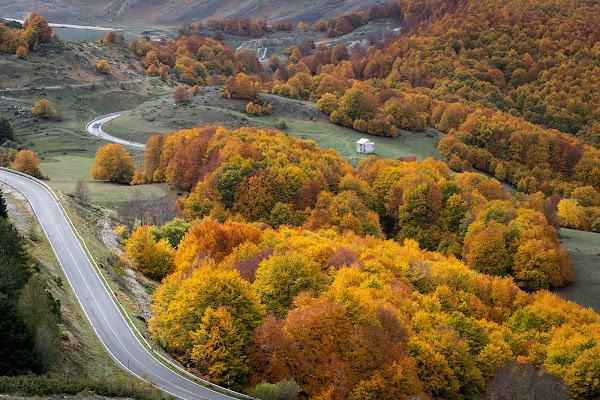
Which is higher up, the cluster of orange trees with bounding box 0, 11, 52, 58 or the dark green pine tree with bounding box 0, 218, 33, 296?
the cluster of orange trees with bounding box 0, 11, 52, 58

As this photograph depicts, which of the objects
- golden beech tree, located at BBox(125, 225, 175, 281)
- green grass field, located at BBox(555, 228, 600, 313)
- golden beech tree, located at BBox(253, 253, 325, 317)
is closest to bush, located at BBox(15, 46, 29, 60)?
golden beech tree, located at BBox(125, 225, 175, 281)

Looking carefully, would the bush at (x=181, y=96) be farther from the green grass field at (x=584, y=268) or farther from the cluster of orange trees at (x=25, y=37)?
the green grass field at (x=584, y=268)

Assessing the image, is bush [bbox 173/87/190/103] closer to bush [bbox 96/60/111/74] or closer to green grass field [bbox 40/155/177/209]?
green grass field [bbox 40/155/177/209]

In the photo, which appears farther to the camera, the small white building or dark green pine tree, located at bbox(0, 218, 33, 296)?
the small white building

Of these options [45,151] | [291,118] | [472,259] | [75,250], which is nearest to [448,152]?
[291,118]

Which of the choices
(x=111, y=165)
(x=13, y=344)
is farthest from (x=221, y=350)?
(x=111, y=165)

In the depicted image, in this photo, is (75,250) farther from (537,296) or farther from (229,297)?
(537,296)

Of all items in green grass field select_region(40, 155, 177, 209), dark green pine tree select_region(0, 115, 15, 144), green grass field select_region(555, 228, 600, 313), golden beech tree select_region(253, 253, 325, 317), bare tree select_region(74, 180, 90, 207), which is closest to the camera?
golden beech tree select_region(253, 253, 325, 317)
